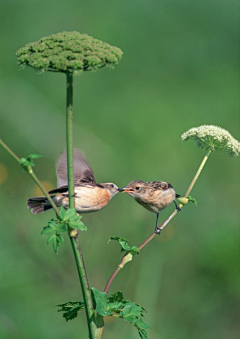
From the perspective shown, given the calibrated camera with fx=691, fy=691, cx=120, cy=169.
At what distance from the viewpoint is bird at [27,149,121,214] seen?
4.07 metres

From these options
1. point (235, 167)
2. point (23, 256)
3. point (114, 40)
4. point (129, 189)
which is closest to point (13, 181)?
point (23, 256)

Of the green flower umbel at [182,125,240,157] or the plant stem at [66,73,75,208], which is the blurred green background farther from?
the plant stem at [66,73,75,208]

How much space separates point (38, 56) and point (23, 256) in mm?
4111

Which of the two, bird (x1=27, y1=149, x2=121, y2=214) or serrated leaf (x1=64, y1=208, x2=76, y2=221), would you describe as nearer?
serrated leaf (x1=64, y1=208, x2=76, y2=221)

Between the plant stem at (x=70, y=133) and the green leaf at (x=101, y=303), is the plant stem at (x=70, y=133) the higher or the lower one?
the higher one

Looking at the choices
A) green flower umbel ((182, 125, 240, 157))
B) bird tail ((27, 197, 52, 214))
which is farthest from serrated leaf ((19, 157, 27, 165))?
bird tail ((27, 197, 52, 214))

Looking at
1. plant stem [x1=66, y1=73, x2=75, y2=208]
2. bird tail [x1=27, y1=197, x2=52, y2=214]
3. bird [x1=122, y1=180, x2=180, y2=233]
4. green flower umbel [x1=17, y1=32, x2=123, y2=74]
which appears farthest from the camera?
bird [x1=122, y1=180, x2=180, y2=233]

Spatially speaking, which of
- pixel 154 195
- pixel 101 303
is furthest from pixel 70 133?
pixel 154 195

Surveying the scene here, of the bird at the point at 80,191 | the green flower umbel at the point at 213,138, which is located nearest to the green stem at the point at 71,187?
the bird at the point at 80,191

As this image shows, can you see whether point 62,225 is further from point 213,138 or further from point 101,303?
point 213,138

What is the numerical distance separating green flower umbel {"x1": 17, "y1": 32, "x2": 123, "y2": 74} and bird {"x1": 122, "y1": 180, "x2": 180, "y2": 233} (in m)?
1.49

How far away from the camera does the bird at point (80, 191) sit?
407cm

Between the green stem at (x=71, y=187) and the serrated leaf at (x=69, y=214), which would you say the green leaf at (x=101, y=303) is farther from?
the serrated leaf at (x=69, y=214)

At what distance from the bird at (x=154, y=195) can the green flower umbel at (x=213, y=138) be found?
0.70m
